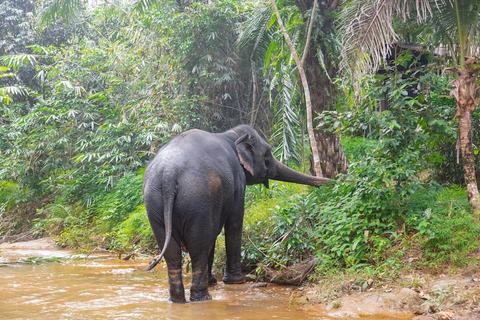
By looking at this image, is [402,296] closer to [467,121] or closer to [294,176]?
[467,121]

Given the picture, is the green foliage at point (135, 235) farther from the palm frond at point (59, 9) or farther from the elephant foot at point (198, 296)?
the palm frond at point (59, 9)

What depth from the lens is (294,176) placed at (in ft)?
24.8

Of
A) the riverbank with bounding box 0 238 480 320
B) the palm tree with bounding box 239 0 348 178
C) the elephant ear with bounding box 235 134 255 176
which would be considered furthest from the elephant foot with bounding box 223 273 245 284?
the palm tree with bounding box 239 0 348 178

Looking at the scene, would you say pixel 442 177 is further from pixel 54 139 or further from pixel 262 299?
pixel 54 139

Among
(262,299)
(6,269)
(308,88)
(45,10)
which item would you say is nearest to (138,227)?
(6,269)

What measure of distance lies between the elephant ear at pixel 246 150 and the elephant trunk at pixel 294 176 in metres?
0.56

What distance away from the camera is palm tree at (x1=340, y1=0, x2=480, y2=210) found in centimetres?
635

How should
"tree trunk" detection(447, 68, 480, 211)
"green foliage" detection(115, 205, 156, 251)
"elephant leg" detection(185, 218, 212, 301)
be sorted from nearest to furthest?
"elephant leg" detection(185, 218, 212, 301) → "tree trunk" detection(447, 68, 480, 211) → "green foliage" detection(115, 205, 156, 251)

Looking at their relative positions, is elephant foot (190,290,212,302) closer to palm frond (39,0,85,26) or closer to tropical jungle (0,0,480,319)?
tropical jungle (0,0,480,319)

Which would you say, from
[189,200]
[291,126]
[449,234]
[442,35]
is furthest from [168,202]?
[291,126]

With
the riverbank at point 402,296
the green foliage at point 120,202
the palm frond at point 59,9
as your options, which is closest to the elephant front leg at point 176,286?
the riverbank at point 402,296

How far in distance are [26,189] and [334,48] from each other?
10.4 meters

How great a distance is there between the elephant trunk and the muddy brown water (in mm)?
1690

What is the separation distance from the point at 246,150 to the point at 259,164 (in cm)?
37
